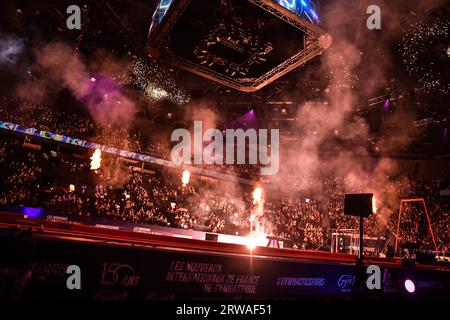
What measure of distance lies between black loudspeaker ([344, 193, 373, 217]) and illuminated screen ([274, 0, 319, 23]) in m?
3.15

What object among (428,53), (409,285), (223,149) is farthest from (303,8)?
(223,149)

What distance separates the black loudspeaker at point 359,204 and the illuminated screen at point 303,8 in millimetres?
3155

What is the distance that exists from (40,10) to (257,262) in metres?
10.7

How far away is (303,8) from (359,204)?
3.50 m

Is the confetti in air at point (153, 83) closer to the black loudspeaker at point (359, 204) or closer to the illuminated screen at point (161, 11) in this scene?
the illuminated screen at point (161, 11)

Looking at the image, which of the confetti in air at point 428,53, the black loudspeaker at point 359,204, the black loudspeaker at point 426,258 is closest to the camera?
the black loudspeaker at point 359,204

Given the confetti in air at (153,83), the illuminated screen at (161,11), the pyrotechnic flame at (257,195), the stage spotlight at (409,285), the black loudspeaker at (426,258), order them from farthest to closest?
the pyrotechnic flame at (257,195) < the confetti in air at (153,83) < the black loudspeaker at (426,258) < the stage spotlight at (409,285) < the illuminated screen at (161,11)

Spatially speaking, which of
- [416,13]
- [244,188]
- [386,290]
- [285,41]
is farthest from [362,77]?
[244,188]

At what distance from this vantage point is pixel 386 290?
5.39 metres

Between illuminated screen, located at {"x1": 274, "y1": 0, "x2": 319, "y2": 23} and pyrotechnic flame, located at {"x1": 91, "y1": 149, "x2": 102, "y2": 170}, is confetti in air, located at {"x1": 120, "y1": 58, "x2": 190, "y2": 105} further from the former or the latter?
illuminated screen, located at {"x1": 274, "y1": 0, "x2": 319, "y2": 23}

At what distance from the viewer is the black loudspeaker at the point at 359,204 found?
193 inches

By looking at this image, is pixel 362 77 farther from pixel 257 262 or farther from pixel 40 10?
pixel 40 10

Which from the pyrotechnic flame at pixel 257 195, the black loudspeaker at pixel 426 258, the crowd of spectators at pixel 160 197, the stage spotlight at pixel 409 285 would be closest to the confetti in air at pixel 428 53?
the black loudspeaker at pixel 426 258

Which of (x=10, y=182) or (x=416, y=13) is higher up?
(x=416, y=13)
